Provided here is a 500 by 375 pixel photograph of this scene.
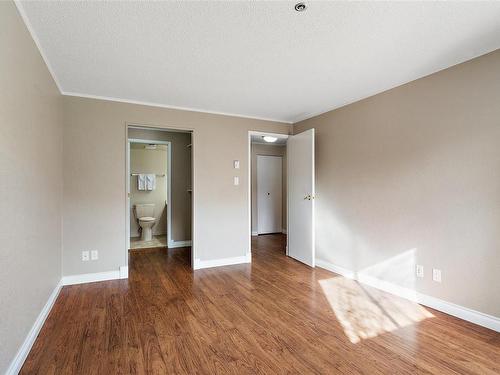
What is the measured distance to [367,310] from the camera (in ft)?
8.54

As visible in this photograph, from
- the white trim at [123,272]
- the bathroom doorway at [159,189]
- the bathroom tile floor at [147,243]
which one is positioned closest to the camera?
the white trim at [123,272]

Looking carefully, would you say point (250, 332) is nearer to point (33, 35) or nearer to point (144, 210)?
point (33, 35)

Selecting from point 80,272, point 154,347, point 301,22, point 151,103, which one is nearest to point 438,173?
point 301,22

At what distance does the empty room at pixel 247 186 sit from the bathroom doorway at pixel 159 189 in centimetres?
98

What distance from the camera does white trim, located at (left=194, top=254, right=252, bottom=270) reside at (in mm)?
3953

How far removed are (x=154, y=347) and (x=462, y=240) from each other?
2732 millimetres

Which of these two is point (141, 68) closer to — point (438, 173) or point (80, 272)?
point (80, 272)

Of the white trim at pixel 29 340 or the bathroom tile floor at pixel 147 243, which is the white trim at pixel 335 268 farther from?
the white trim at pixel 29 340

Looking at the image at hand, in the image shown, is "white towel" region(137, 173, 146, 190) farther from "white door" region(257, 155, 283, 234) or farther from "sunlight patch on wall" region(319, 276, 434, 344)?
"sunlight patch on wall" region(319, 276, 434, 344)

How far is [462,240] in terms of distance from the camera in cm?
242

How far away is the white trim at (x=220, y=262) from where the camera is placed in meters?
3.95

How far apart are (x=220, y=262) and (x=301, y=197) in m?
1.59

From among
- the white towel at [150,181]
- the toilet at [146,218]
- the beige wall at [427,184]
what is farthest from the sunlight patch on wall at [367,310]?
the white towel at [150,181]

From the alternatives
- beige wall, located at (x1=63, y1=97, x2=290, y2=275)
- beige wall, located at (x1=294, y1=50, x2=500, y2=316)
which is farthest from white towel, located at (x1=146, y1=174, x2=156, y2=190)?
beige wall, located at (x1=294, y1=50, x2=500, y2=316)
